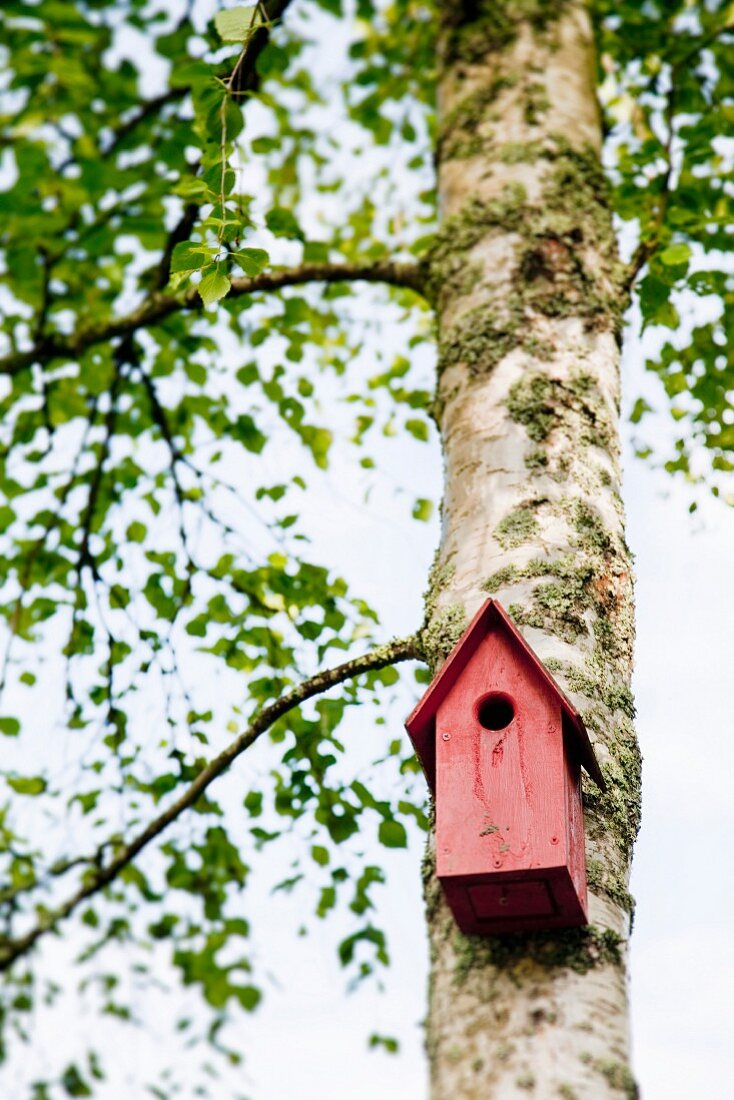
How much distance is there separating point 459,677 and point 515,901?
0.42m

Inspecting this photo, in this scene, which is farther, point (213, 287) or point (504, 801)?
point (213, 287)

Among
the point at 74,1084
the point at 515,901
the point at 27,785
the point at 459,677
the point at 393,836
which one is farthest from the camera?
the point at 74,1084

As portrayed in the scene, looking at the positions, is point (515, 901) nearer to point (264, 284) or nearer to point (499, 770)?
point (499, 770)

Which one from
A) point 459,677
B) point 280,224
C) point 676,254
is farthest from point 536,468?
point 280,224

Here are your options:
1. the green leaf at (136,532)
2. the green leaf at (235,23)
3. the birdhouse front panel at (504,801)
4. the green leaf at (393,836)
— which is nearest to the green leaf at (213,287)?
the green leaf at (235,23)

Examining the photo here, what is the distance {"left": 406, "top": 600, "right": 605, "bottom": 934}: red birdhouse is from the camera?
1.92 m

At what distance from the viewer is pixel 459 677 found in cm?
216

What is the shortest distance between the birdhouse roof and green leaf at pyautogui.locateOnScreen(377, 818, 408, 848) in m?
1.05

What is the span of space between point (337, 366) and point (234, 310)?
1414mm

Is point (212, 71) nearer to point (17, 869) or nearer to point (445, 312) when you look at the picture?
point (445, 312)

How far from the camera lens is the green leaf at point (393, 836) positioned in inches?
125

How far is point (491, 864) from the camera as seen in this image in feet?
6.30

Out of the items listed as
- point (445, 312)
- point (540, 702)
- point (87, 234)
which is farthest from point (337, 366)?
point (540, 702)

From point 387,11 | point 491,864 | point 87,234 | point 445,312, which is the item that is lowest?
point 491,864
